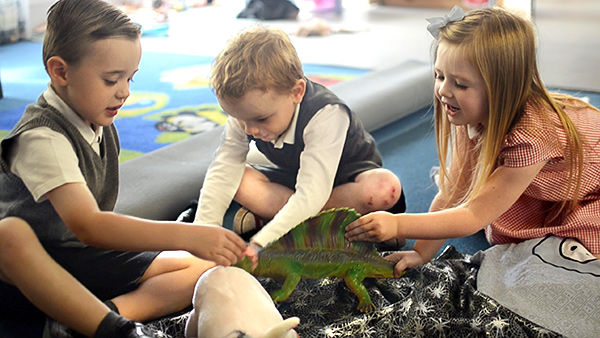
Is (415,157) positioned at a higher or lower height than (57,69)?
lower

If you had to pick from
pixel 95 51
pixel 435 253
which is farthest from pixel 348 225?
pixel 95 51

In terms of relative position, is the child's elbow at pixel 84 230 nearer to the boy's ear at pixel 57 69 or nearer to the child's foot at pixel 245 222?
the boy's ear at pixel 57 69

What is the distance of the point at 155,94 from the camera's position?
8.47 ft

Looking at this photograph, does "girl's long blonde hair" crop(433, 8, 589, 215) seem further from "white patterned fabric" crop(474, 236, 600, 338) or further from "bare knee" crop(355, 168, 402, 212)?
"bare knee" crop(355, 168, 402, 212)

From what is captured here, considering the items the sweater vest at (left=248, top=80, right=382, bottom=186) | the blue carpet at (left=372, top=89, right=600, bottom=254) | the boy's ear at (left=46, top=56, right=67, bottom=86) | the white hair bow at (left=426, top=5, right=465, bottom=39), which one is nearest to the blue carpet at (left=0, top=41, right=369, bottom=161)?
the blue carpet at (left=372, top=89, right=600, bottom=254)

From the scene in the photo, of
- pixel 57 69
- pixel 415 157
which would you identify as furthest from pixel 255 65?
pixel 415 157

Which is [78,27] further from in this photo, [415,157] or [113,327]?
[415,157]

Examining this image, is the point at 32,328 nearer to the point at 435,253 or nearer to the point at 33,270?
the point at 33,270

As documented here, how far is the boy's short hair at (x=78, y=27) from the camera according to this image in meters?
0.89

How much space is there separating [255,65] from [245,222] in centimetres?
40

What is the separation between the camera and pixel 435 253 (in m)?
1.22

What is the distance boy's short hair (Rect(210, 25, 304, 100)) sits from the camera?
42.3 inches

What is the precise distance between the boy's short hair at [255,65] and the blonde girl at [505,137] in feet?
0.85

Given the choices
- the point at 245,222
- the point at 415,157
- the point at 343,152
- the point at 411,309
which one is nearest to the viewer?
→ the point at 411,309
